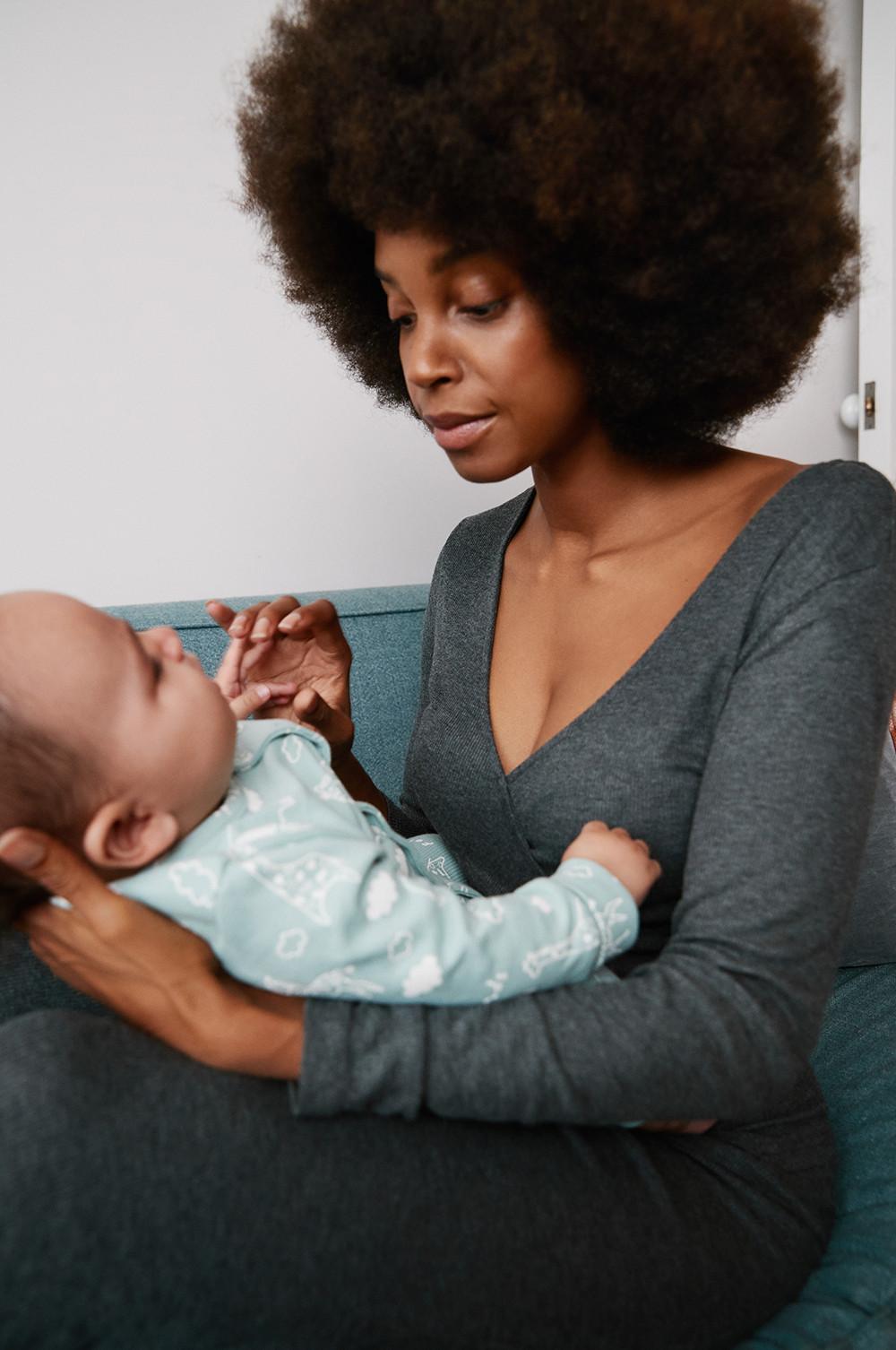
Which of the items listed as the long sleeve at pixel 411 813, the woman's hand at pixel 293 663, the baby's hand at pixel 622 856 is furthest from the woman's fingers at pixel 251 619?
the baby's hand at pixel 622 856

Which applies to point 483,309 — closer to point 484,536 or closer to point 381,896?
point 484,536

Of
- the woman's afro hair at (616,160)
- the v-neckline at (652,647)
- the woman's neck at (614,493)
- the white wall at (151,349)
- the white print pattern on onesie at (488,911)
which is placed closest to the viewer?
the white print pattern on onesie at (488,911)

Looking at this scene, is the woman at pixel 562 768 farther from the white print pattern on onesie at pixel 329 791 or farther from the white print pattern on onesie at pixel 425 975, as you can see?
the white print pattern on onesie at pixel 329 791

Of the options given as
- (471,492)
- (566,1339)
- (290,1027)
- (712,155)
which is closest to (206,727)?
(290,1027)

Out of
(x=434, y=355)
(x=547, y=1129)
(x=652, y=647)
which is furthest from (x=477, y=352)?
(x=547, y=1129)

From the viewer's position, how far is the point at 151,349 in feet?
6.06

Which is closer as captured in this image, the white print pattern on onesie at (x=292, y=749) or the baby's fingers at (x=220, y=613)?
the white print pattern on onesie at (x=292, y=749)

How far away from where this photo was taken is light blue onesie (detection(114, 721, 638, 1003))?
0.77 metres

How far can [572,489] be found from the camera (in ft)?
3.92

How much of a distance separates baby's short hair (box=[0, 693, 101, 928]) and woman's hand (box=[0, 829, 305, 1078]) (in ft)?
0.11

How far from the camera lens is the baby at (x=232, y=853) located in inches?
30.3

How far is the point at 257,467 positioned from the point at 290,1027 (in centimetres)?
133

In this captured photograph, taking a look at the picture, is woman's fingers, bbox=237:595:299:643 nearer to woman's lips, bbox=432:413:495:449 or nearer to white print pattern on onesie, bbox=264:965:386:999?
woman's lips, bbox=432:413:495:449

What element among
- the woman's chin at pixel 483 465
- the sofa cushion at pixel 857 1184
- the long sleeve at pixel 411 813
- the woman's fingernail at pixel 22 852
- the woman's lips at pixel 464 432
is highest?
the woman's lips at pixel 464 432
